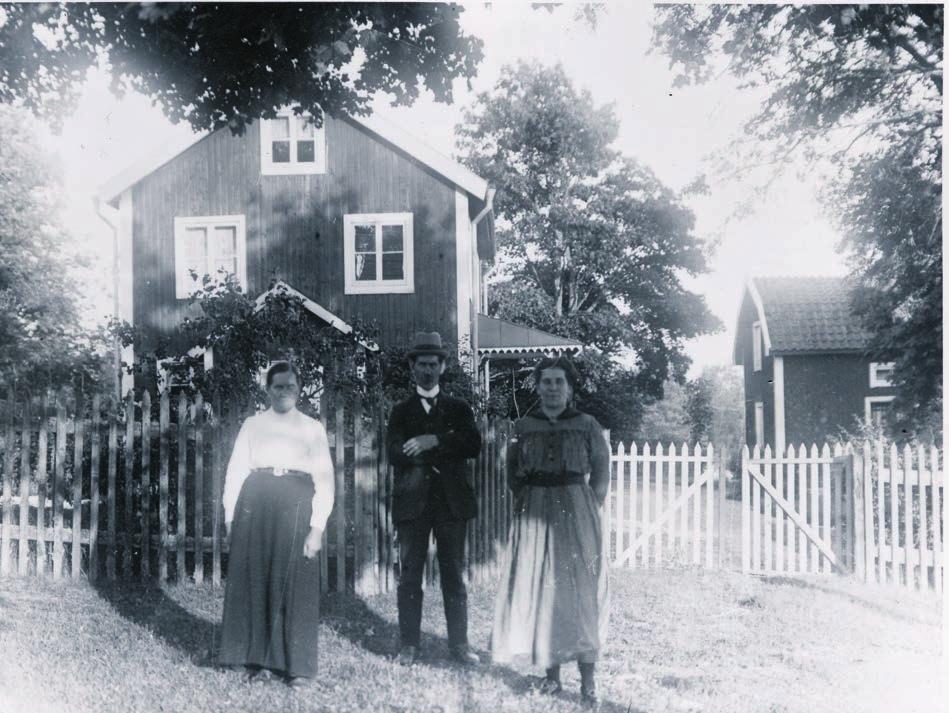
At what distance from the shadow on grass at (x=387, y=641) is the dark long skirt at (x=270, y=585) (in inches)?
31.3

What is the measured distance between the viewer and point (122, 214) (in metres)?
13.9

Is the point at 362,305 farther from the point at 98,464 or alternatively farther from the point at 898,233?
the point at 898,233

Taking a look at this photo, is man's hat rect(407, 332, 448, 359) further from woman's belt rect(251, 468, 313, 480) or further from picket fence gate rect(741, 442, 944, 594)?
picket fence gate rect(741, 442, 944, 594)

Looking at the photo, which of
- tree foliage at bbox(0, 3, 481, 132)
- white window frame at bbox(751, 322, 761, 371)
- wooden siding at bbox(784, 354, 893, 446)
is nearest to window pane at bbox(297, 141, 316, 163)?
tree foliage at bbox(0, 3, 481, 132)

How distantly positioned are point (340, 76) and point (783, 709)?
201 inches

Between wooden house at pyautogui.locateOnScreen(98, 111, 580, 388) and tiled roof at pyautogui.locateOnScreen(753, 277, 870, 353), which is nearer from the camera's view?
wooden house at pyautogui.locateOnScreen(98, 111, 580, 388)

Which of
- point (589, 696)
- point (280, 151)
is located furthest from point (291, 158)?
point (589, 696)

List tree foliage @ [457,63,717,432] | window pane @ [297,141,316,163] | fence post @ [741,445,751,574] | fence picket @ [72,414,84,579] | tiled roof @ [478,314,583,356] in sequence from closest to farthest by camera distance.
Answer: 1. fence picket @ [72,414,84,579]
2. fence post @ [741,445,751,574]
3. tree foliage @ [457,63,717,432]
4. window pane @ [297,141,316,163]
5. tiled roof @ [478,314,583,356]

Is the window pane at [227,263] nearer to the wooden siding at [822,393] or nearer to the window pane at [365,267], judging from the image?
the window pane at [365,267]

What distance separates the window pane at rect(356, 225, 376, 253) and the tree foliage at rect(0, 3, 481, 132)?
823 cm

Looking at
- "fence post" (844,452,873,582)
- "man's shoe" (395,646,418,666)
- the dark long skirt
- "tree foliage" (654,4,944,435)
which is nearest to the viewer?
the dark long skirt

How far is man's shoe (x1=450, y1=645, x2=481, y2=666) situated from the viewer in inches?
187

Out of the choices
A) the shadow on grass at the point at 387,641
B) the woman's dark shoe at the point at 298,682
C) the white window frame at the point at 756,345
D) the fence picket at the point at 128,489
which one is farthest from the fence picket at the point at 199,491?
the white window frame at the point at 756,345

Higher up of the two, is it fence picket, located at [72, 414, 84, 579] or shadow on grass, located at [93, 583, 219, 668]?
fence picket, located at [72, 414, 84, 579]
